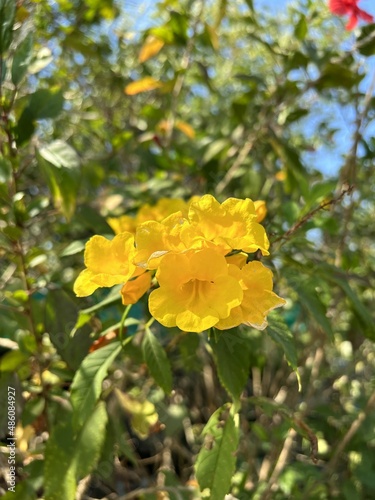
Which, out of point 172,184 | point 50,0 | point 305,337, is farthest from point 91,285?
point 305,337

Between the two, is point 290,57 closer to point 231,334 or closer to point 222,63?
point 231,334

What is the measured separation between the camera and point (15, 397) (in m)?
0.98

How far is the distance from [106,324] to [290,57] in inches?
33.4

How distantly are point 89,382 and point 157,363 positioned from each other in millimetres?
102

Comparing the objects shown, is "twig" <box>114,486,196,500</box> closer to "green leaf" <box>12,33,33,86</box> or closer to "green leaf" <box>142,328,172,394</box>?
"green leaf" <box>142,328,172,394</box>

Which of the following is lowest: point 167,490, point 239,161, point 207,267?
point 167,490

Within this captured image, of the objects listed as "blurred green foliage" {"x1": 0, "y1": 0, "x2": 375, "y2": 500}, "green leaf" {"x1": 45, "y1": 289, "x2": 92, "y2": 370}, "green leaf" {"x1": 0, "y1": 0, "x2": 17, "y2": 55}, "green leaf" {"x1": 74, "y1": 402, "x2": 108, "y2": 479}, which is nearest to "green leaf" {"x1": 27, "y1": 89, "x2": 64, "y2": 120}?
"blurred green foliage" {"x1": 0, "y1": 0, "x2": 375, "y2": 500}

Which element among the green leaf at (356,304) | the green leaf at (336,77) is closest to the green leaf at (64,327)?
the green leaf at (356,304)

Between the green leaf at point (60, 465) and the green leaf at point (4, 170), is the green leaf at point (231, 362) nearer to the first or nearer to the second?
the green leaf at point (60, 465)

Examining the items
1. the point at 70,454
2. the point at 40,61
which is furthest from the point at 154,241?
the point at 40,61

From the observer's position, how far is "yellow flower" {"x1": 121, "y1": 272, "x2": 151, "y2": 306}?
712 millimetres

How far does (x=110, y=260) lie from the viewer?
0.69 meters

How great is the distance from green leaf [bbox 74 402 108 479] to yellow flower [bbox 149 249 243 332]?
14.2 inches

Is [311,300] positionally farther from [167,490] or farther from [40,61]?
[40,61]
